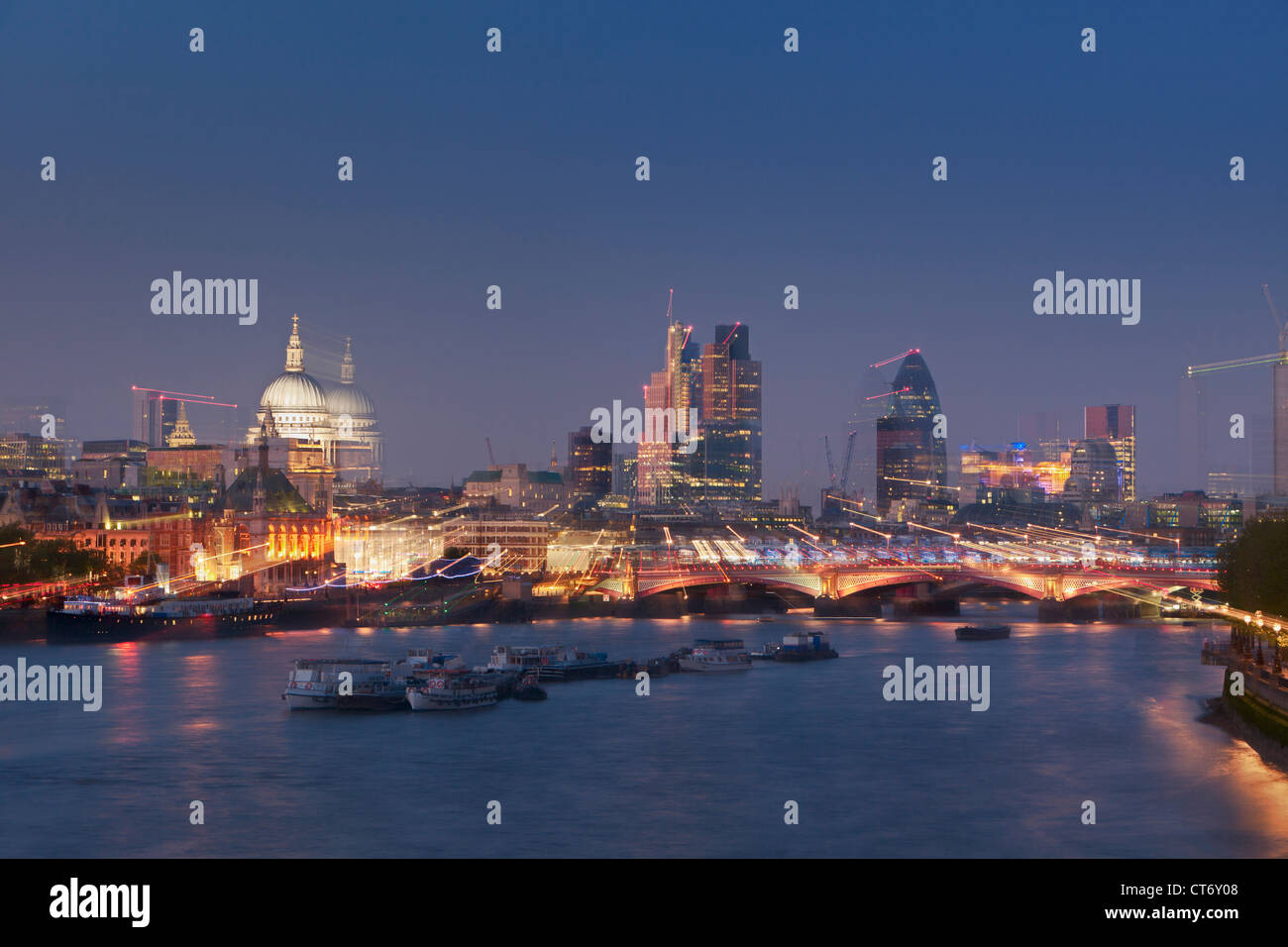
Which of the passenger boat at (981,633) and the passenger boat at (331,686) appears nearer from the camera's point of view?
the passenger boat at (331,686)

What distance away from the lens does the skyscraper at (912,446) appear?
118625 mm

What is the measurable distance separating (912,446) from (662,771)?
107 m

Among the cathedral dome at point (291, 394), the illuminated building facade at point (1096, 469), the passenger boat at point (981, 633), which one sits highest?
the cathedral dome at point (291, 394)

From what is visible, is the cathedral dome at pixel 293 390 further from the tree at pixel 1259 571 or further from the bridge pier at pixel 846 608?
the tree at pixel 1259 571

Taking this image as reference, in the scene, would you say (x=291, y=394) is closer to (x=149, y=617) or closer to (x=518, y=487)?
(x=518, y=487)

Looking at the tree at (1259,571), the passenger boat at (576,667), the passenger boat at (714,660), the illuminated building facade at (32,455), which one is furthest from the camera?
the illuminated building facade at (32,455)

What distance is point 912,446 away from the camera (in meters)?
122

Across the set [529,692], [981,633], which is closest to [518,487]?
[981,633]

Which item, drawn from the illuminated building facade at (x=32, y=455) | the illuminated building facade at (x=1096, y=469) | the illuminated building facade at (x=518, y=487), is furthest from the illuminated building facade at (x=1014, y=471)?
the illuminated building facade at (x=32, y=455)

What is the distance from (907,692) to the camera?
23.8 metres

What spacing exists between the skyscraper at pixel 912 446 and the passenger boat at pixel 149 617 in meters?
82.3

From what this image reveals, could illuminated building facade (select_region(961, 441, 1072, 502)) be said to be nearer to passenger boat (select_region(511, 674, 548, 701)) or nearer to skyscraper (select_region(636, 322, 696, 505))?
skyscraper (select_region(636, 322, 696, 505))
